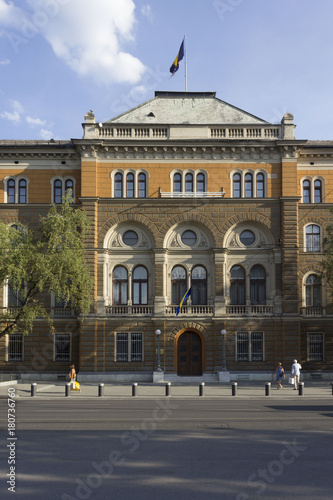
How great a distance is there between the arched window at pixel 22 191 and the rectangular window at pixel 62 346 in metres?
10.3

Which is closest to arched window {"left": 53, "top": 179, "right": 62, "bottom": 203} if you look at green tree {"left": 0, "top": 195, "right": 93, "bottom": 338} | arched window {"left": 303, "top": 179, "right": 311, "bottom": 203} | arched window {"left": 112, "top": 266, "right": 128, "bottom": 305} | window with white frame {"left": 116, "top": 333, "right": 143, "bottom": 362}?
green tree {"left": 0, "top": 195, "right": 93, "bottom": 338}

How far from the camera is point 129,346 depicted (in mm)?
41000

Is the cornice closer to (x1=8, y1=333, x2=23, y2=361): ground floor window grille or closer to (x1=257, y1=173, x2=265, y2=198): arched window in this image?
(x1=257, y1=173, x2=265, y2=198): arched window

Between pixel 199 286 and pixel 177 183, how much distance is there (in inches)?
305

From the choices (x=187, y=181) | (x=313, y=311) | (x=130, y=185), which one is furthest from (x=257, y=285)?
(x=130, y=185)

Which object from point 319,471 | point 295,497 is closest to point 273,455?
point 319,471

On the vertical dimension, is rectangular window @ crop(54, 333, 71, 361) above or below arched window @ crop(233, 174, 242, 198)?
below

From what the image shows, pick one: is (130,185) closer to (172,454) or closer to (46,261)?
(46,261)

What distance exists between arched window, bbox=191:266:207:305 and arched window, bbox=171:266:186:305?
0.74 meters

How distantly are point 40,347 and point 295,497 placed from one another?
3283 centimetres

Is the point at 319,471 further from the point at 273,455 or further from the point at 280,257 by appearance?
the point at 280,257

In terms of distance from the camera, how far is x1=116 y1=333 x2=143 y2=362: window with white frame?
41031 millimetres

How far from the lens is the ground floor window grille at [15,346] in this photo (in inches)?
1645

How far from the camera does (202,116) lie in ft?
145
